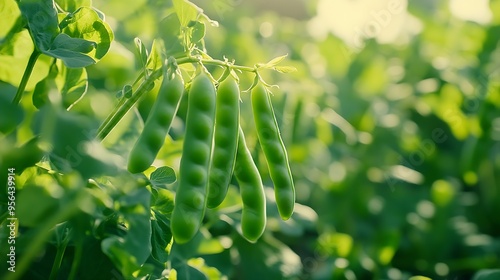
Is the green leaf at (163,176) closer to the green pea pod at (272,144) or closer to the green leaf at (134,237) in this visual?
the green leaf at (134,237)

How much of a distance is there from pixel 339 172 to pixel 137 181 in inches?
54.1

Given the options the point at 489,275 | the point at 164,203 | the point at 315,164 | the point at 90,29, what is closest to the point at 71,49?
the point at 90,29

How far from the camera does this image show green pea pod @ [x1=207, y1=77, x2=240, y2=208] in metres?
0.97

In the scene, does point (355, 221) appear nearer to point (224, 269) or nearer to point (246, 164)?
point (224, 269)

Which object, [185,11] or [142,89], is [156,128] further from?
[185,11]

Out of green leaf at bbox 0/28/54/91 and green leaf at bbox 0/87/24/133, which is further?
green leaf at bbox 0/28/54/91

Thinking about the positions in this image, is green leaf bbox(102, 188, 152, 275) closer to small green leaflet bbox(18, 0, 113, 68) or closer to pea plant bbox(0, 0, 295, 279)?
pea plant bbox(0, 0, 295, 279)

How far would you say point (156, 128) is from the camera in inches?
36.6

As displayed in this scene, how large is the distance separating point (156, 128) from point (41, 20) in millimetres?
270

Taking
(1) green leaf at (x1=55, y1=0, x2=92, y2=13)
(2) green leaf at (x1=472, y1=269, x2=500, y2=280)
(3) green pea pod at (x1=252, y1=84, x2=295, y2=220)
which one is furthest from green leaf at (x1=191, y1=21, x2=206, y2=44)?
(2) green leaf at (x1=472, y1=269, x2=500, y2=280)

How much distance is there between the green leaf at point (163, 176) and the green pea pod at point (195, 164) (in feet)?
0.39

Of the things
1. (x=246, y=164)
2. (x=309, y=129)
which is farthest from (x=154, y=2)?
(x=246, y=164)

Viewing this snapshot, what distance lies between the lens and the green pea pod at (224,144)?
0.97m

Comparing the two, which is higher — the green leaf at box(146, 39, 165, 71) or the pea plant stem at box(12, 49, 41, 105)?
the green leaf at box(146, 39, 165, 71)
